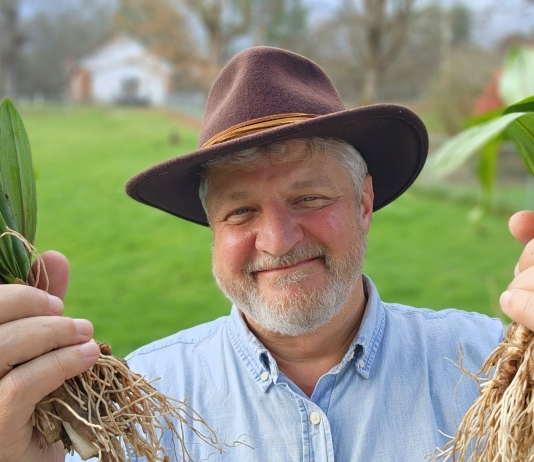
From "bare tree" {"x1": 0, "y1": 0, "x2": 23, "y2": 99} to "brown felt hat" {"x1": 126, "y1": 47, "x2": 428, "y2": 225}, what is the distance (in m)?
22.8

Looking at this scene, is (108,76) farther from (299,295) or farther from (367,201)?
(299,295)

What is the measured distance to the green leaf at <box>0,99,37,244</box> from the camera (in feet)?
3.97

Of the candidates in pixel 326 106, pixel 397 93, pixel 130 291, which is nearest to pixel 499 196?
pixel 130 291

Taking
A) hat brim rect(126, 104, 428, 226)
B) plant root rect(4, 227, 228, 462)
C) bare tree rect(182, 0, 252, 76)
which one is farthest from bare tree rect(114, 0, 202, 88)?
A: plant root rect(4, 227, 228, 462)

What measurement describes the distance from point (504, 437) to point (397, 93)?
68.9 feet

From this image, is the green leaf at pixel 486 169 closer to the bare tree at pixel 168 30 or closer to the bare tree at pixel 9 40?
the bare tree at pixel 168 30

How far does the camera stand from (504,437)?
1.13 metres

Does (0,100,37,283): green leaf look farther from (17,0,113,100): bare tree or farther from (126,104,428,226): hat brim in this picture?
(17,0,113,100): bare tree

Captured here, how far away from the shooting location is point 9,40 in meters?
23.2

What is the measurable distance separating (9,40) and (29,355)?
2552cm

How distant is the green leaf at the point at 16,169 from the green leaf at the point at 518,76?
3.69ft

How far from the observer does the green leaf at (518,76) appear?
4.54ft

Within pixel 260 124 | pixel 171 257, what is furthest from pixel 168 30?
pixel 260 124

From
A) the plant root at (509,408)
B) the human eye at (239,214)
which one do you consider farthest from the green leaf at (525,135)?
the human eye at (239,214)
